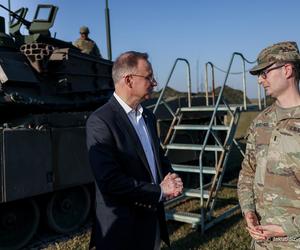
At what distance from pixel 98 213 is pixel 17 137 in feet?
11.3

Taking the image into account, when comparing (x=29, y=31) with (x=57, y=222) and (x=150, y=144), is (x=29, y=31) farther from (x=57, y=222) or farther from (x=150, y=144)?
(x=150, y=144)

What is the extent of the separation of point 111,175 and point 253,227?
2.60ft

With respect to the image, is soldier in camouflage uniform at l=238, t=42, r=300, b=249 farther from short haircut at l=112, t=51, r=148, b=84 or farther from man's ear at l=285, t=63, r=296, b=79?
short haircut at l=112, t=51, r=148, b=84

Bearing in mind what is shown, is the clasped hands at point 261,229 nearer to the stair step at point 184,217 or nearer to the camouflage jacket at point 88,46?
the stair step at point 184,217

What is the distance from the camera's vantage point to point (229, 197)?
832 cm

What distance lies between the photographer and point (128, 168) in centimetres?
275

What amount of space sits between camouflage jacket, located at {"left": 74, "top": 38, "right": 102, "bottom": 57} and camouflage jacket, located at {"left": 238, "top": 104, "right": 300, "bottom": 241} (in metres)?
6.80

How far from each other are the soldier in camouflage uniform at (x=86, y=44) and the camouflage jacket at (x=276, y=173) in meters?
6.82

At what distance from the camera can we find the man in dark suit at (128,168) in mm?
2641

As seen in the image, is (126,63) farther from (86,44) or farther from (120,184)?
(86,44)

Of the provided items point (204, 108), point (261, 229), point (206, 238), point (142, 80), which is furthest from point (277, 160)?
point (204, 108)

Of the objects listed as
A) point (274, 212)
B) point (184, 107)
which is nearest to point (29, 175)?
point (184, 107)


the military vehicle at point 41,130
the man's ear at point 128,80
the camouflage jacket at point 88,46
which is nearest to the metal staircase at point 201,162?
the military vehicle at point 41,130

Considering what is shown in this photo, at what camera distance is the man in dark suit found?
2641mm
